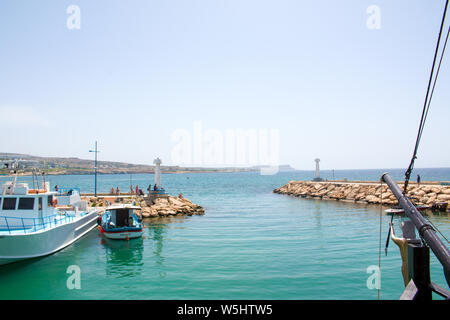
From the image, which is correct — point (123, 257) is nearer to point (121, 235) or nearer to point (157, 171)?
point (121, 235)

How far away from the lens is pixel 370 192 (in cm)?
4531

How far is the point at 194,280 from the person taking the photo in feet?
47.9

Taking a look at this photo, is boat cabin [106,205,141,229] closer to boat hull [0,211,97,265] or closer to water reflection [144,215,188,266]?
water reflection [144,215,188,266]

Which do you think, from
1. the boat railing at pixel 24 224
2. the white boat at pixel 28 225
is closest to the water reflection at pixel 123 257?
the white boat at pixel 28 225

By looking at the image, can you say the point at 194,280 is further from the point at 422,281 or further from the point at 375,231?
the point at 375,231

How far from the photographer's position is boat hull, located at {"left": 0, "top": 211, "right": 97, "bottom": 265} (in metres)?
16.6

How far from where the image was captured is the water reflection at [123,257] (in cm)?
1653

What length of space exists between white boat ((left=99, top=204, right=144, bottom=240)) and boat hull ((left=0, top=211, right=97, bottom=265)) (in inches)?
101

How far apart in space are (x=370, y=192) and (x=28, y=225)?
136 feet

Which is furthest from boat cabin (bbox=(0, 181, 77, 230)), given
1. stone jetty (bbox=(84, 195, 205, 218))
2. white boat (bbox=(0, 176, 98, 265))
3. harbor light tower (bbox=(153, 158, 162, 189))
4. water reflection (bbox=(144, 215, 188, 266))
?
harbor light tower (bbox=(153, 158, 162, 189))

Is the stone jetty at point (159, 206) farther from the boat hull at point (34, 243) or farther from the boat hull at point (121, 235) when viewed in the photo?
the boat hull at point (34, 243)

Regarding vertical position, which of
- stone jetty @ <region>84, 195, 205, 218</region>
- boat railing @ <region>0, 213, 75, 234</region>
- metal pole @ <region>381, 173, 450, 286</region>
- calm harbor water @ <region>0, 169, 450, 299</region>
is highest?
metal pole @ <region>381, 173, 450, 286</region>
